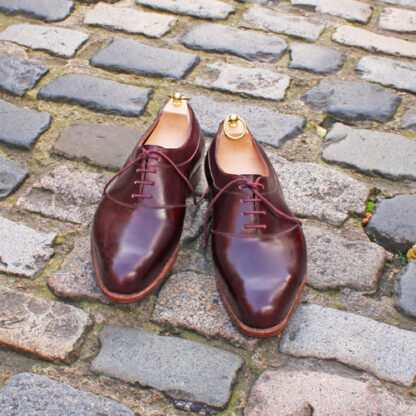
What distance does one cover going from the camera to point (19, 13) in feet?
11.5

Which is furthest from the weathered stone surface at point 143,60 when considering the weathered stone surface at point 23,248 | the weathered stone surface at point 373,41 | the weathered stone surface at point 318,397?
the weathered stone surface at point 318,397

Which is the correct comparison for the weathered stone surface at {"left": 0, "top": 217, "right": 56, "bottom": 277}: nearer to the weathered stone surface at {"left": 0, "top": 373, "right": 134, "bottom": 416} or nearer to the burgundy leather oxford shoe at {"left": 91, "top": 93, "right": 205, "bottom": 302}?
the burgundy leather oxford shoe at {"left": 91, "top": 93, "right": 205, "bottom": 302}

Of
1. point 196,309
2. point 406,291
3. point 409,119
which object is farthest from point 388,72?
point 196,309

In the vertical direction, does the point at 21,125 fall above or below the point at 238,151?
below

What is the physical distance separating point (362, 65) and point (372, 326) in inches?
76.1

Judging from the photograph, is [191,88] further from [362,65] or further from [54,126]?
[362,65]

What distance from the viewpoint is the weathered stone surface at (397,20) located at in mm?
3652

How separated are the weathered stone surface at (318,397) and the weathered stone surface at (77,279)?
23.7 inches

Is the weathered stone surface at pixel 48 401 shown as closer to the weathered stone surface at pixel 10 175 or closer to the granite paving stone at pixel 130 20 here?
the weathered stone surface at pixel 10 175

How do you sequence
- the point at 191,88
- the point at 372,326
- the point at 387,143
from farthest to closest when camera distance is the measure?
the point at 191,88
the point at 387,143
the point at 372,326

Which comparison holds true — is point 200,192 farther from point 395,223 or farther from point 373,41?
point 373,41

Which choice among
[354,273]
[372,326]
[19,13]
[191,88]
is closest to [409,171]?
[354,273]

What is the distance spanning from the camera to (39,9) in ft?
11.5

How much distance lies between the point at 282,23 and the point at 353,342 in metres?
2.49
